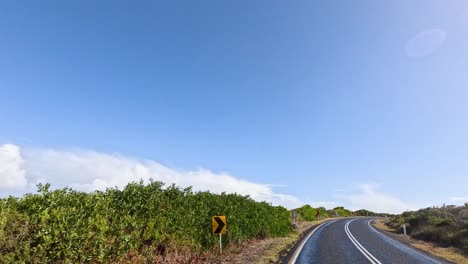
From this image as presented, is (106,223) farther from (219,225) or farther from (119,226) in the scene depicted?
(219,225)

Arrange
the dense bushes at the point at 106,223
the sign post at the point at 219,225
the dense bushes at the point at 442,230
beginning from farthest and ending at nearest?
the dense bushes at the point at 442,230, the sign post at the point at 219,225, the dense bushes at the point at 106,223

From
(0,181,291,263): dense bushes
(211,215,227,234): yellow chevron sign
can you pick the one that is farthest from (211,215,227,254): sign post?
(0,181,291,263): dense bushes

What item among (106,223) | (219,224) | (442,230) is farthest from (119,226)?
(442,230)

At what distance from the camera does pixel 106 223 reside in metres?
8.97

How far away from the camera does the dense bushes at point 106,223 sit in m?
6.73

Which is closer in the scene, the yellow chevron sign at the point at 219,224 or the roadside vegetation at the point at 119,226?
the roadside vegetation at the point at 119,226

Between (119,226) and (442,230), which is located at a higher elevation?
(119,226)

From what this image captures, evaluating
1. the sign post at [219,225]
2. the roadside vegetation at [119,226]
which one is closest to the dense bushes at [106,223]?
the roadside vegetation at [119,226]

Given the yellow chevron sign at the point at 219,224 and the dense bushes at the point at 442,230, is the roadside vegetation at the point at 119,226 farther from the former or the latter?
the dense bushes at the point at 442,230

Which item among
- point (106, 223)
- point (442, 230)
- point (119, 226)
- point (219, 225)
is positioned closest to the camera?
point (106, 223)

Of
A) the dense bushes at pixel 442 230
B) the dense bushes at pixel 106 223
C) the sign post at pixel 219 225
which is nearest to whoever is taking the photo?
the dense bushes at pixel 106 223

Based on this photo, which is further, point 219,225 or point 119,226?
point 219,225

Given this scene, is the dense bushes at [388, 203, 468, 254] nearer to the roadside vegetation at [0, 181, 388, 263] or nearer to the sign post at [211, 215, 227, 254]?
the roadside vegetation at [0, 181, 388, 263]

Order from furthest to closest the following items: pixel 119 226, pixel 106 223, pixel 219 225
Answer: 1. pixel 219 225
2. pixel 119 226
3. pixel 106 223
